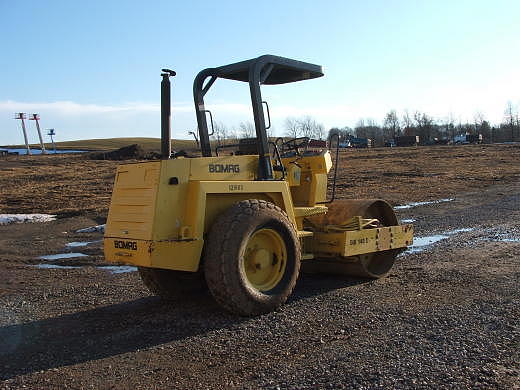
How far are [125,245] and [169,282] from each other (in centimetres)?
98

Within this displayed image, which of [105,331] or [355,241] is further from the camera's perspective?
[355,241]

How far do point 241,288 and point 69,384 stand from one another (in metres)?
1.76

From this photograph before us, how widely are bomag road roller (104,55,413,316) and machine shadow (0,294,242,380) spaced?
12.6 inches

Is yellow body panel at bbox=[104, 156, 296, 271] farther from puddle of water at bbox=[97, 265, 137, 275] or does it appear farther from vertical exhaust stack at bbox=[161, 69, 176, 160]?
puddle of water at bbox=[97, 265, 137, 275]

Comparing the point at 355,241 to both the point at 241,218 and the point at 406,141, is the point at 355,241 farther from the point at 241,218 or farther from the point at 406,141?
the point at 406,141

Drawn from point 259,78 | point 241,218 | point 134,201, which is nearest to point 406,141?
point 259,78

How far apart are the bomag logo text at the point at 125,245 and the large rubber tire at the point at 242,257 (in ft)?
2.25

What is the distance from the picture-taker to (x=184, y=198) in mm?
5211

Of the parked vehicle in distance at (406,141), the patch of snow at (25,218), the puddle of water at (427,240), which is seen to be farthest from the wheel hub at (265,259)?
the parked vehicle in distance at (406,141)

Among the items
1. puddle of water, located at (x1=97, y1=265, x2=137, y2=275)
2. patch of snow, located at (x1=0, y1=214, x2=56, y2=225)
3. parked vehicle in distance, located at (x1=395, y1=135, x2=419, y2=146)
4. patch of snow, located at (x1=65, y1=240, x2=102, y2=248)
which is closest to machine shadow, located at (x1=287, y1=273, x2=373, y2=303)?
puddle of water, located at (x1=97, y1=265, x2=137, y2=275)

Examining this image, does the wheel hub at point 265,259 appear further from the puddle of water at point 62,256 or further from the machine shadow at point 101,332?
the puddle of water at point 62,256

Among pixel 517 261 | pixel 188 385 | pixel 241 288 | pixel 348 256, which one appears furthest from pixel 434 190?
pixel 188 385

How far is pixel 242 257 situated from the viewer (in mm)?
5219

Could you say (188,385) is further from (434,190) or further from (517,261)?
(434,190)
